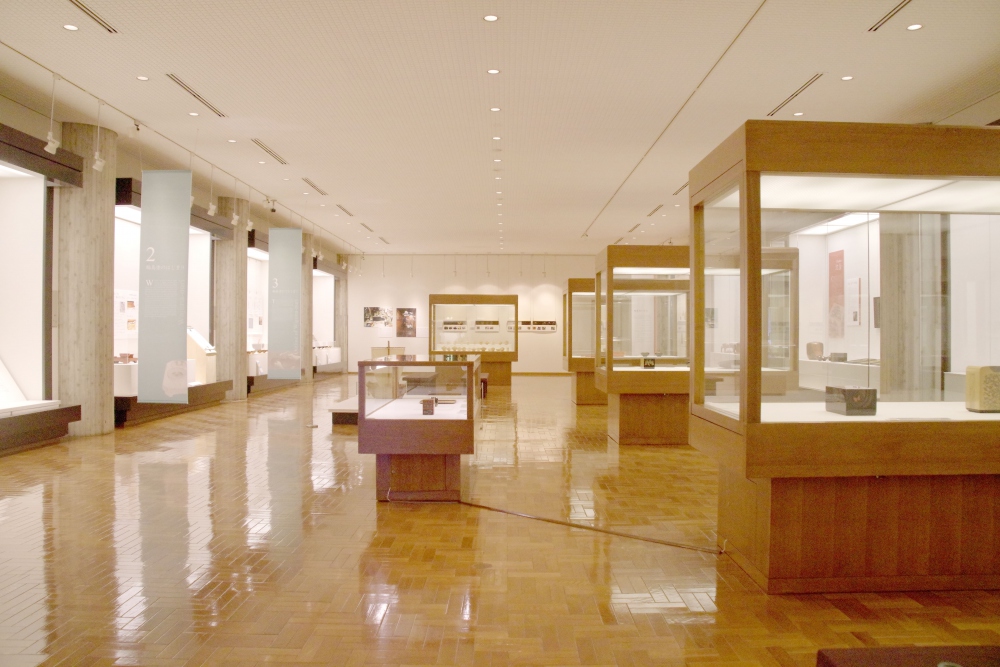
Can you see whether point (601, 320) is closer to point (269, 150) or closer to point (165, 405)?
point (269, 150)

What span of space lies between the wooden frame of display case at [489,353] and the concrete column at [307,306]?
3.13 meters

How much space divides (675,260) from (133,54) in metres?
6.21

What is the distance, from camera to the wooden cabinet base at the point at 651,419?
291 inches

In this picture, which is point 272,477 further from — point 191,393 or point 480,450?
point 191,393

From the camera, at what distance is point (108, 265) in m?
7.75

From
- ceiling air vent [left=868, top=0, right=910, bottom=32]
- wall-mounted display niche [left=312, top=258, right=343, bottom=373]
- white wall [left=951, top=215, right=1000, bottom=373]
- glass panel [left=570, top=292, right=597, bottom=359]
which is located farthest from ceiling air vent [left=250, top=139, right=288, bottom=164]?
wall-mounted display niche [left=312, top=258, right=343, bottom=373]

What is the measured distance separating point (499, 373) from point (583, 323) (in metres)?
4.21

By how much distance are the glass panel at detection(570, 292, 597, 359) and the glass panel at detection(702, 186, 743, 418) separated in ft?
24.9

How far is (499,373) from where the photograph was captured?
50.3 feet

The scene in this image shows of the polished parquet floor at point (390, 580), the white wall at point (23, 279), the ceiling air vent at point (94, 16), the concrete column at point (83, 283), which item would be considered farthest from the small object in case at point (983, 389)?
the white wall at point (23, 279)

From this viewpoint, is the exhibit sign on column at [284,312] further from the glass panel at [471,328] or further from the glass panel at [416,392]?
the glass panel at [416,392]

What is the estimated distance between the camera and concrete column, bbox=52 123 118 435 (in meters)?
7.39

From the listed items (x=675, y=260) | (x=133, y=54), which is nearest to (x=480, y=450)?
(x=675, y=260)

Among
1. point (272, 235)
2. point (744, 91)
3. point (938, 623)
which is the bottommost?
point (938, 623)
